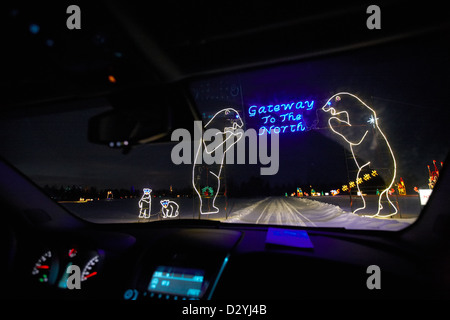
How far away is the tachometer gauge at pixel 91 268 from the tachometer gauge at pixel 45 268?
281mm

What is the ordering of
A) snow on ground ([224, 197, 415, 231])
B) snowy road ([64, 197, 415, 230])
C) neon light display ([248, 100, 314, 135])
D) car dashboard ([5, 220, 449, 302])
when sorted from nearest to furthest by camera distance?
car dashboard ([5, 220, 449, 302])
snow on ground ([224, 197, 415, 231])
snowy road ([64, 197, 415, 230])
neon light display ([248, 100, 314, 135])

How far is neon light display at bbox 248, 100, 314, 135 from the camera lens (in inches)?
169

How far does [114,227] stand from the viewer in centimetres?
277

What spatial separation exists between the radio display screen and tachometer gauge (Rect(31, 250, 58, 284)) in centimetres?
97

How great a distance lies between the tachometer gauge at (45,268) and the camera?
1789 millimetres

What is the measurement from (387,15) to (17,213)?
4.09m

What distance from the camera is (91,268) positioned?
180 cm

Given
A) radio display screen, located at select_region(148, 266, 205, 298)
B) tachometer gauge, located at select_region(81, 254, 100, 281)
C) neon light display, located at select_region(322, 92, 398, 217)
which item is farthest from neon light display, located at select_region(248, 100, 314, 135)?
tachometer gauge, located at select_region(81, 254, 100, 281)

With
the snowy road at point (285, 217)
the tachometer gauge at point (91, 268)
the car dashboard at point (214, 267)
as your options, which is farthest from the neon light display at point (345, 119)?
the tachometer gauge at point (91, 268)

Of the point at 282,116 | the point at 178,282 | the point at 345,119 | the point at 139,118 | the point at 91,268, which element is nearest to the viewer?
the point at 178,282

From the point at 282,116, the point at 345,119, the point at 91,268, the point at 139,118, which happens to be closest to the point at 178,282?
the point at 91,268

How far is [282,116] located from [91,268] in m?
4.06

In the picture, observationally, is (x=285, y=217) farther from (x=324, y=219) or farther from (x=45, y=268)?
(x=45, y=268)

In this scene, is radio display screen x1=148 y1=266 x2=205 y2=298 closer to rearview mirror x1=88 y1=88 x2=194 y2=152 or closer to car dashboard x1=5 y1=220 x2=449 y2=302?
car dashboard x1=5 y1=220 x2=449 y2=302
